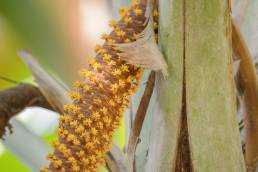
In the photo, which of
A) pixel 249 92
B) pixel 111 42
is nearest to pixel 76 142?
pixel 111 42

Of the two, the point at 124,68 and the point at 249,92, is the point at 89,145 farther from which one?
the point at 249,92

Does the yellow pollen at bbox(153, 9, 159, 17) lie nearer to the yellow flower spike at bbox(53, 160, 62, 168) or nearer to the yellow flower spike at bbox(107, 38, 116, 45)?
the yellow flower spike at bbox(107, 38, 116, 45)

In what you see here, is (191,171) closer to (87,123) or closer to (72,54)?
(87,123)

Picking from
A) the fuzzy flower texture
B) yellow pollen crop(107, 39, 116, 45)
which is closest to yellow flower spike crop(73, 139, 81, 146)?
the fuzzy flower texture

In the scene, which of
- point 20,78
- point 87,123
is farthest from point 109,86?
point 20,78

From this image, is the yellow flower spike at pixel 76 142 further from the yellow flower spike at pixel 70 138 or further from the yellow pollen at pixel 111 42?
the yellow pollen at pixel 111 42

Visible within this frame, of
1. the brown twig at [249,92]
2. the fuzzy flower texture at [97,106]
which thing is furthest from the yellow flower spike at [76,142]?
the brown twig at [249,92]
